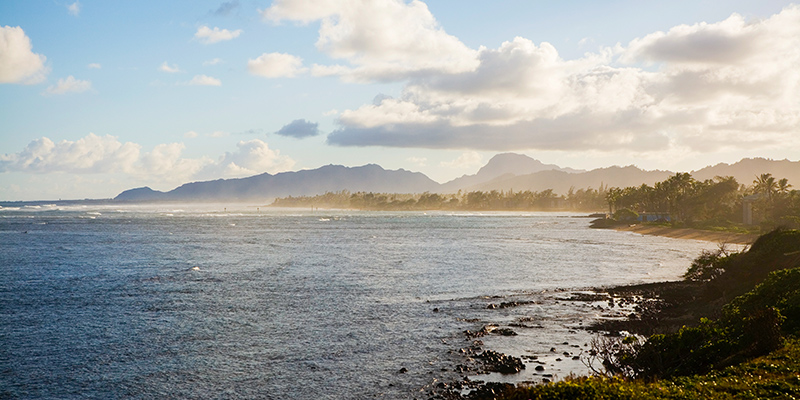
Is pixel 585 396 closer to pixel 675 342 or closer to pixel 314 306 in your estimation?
pixel 675 342

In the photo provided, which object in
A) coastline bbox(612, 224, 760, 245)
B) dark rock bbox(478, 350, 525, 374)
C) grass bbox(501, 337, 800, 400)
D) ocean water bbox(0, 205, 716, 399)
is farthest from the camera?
coastline bbox(612, 224, 760, 245)

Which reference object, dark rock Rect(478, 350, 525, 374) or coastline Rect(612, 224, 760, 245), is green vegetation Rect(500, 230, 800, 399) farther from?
coastline Rect(612, 224, 760, 245)

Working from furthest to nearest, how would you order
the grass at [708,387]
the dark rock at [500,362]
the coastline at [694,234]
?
the coastline at [694,234] → the dark rock at [500,362] → the grass at [708,387]

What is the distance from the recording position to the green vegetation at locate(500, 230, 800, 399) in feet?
51.3

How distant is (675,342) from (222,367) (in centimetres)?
2101

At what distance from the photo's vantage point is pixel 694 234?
125m

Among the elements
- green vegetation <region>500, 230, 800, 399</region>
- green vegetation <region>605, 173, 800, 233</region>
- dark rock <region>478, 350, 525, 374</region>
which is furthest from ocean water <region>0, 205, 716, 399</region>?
green vegetation <region>605, 173, 800, 233</region>

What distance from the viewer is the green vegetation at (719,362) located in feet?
51.3

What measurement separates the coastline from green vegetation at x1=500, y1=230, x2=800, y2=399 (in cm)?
7816

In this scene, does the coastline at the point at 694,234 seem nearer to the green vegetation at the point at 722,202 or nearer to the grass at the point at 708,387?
the green vegetation at the point at 722,202

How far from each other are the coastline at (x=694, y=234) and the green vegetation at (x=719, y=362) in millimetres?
78162

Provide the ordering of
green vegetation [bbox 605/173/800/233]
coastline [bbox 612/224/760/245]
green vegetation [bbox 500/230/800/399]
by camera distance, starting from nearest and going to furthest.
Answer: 1. green vegetation [bbox 500/230/800/399]
2. coastline [bbox 612/224/760/245]
3. green vegetation [bbox 605/173/800/233]

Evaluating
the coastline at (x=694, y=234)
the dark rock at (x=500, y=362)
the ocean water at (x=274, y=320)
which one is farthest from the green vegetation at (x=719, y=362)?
the coastline at (x=694, y=234)

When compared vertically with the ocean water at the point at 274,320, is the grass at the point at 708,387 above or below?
above
